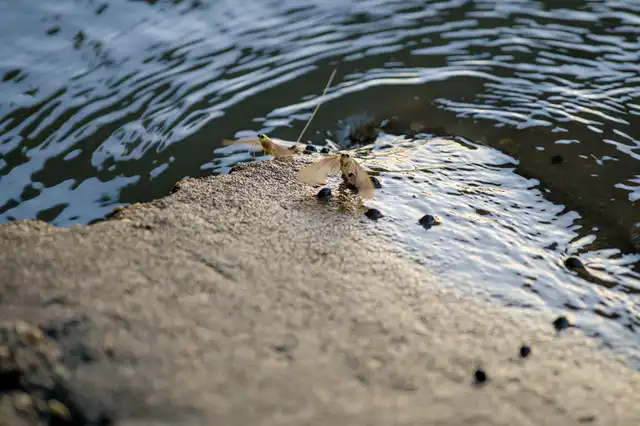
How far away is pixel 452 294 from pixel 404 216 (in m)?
0.84

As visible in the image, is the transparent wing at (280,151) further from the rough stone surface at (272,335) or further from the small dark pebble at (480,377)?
the small dark pebble at (480,377)

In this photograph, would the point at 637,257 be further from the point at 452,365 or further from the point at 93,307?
the point at 93,307

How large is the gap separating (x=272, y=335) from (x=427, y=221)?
1.57 m

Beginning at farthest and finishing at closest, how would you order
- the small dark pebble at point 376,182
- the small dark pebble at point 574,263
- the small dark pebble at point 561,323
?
the small dark pebble at point 376,182, the small dark pebble at point 574,263, the small dark pebble at point 561,323

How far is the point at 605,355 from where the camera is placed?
3.17 meters

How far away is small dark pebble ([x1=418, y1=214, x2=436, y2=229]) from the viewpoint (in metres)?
3.99

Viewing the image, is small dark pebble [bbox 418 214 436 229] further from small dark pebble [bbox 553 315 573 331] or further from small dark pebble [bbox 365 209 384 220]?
small dark pebble [bbox 553 315 573 331]

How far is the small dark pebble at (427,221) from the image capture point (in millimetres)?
3991

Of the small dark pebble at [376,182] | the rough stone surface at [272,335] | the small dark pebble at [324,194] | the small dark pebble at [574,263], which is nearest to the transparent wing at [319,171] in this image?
the small dark pebble at [324,194]

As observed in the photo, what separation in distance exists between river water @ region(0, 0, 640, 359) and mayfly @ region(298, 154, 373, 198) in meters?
0.17

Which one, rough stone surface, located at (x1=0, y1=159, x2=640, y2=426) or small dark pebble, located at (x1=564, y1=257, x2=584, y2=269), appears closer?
rough stone surface, located at (x1=0, y1=159, x2=640, y2=426)

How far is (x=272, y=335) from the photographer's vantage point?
279 centimetres

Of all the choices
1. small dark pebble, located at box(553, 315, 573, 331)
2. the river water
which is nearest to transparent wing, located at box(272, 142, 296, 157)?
the river water

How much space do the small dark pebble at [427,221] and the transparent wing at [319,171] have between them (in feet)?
2.37
